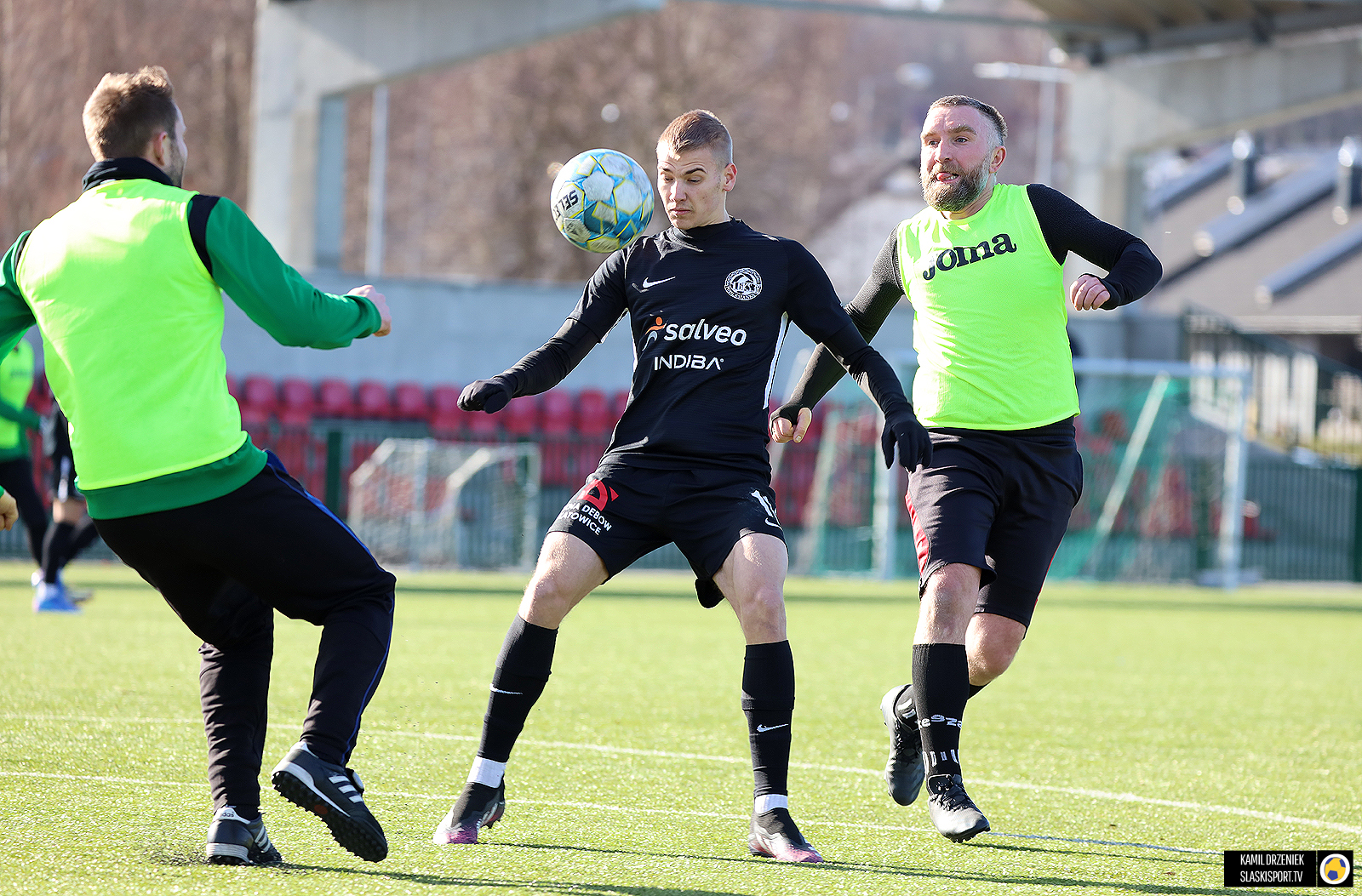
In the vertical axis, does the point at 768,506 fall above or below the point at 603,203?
below

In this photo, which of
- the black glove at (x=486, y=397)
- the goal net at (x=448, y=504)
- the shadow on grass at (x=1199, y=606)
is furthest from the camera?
the goal net at (x=448, y=504)

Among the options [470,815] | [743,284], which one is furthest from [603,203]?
[470,815]

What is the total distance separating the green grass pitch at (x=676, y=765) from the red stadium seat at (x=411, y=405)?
29.4ft

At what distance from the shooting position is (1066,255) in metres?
5.29

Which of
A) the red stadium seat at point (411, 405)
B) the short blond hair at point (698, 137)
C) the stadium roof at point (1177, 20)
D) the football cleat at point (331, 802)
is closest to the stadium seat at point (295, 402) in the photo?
the red stadium seat at point (411, 405)

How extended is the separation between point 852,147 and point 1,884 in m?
45.7

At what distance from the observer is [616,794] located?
5.47 m

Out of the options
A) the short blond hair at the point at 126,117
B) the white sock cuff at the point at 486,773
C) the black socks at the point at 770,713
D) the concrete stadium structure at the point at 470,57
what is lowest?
the white sock cuff at the point at 486,773

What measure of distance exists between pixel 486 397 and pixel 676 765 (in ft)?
7.19

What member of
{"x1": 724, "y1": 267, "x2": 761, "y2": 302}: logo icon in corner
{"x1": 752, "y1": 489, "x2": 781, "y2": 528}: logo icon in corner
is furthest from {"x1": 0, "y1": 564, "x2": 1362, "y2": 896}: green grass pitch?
{"x1": 724, "y1": 267, "x2": 761, "y2": 302}: logo icon in corner

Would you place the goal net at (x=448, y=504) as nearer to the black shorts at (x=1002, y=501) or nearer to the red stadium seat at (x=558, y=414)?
the red stadium seat at (x=558, y=414)

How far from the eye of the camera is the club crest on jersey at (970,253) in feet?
17.3

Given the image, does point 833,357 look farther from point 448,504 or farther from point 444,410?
point 444,410

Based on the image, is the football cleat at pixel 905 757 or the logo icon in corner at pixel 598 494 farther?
the football cleat at pixel 905 757
